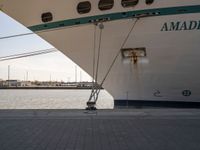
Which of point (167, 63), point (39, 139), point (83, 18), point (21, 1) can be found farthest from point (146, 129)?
point (21, 1)

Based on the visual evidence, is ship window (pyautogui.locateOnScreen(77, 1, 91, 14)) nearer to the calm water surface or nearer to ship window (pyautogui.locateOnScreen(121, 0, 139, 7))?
ship window (pyautogui.locateOnScreen(121, 0, 139, 7))

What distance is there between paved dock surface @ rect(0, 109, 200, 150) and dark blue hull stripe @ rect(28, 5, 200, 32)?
11.1ft

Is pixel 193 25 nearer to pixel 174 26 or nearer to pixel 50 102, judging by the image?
pixel 174 26

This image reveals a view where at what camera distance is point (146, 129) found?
9.05m

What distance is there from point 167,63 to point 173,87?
3.34 ft

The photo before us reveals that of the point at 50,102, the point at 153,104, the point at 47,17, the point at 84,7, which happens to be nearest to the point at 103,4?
the point at 84,7

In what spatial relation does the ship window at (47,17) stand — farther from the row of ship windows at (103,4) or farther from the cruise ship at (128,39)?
the row of ship windows at (103,4)

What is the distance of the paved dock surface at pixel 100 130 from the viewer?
7285mm

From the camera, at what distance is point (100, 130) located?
8922 mm

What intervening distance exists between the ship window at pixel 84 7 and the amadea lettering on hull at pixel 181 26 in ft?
8.99

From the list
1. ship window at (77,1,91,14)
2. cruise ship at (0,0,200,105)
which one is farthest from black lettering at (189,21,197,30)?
ship window at (77,1,91,14)

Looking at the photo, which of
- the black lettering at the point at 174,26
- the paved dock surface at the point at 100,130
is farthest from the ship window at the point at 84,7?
the paved dock surface at the point at 100,130

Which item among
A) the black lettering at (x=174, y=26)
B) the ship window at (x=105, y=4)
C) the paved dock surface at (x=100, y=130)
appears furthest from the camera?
the ship window at (x=105, y=4)

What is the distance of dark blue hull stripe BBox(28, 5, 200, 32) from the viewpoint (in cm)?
1283
